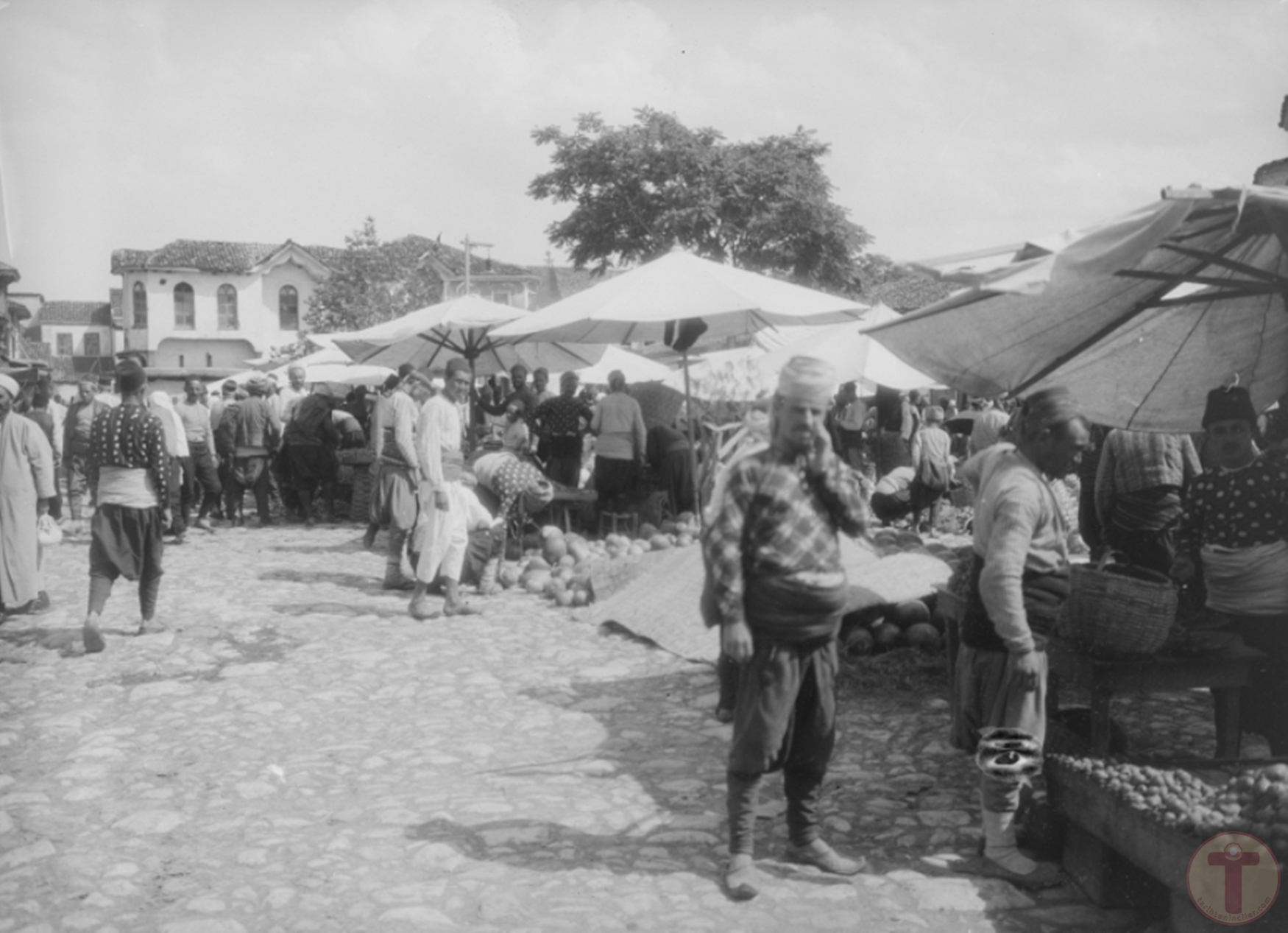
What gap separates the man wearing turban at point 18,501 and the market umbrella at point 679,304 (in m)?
4.07

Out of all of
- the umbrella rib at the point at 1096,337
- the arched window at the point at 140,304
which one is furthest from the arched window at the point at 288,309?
the umbrella rib at the point at 1096,337

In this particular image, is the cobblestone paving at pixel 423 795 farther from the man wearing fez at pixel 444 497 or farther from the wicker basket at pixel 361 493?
the wicker basket at pixel 361 493

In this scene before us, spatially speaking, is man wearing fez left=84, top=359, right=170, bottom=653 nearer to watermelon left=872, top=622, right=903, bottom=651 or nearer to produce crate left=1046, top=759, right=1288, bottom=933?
watermelon left=872, top=622, right=903, bottom=651

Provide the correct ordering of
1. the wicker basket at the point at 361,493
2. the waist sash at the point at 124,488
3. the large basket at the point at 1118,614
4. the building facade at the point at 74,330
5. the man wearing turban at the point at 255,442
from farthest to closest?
the building facade at the point at 74,330
the wicker basket at the point at 361,493
the man wearing turban at the point at 255,442
the waist sash at the point at 124,488
the large basket at the point at 1118,614

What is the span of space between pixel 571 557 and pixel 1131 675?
7.07m

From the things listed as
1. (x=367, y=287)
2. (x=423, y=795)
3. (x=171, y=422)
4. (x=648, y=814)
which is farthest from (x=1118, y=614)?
(x=367, y=287)

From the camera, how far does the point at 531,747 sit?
6.02 meters

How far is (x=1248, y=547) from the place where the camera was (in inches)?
197

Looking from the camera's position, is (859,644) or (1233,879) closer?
(1233,879)

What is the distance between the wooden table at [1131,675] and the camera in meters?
4.52

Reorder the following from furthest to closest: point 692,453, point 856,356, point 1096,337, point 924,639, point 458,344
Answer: point 458,344
point 856,356
point 692,453
point 924,639
point 1096,337

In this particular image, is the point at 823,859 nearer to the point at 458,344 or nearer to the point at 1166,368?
the point at 1166,368

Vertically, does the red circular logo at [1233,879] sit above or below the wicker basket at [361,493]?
below

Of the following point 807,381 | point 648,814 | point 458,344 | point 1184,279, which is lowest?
point 648,814
